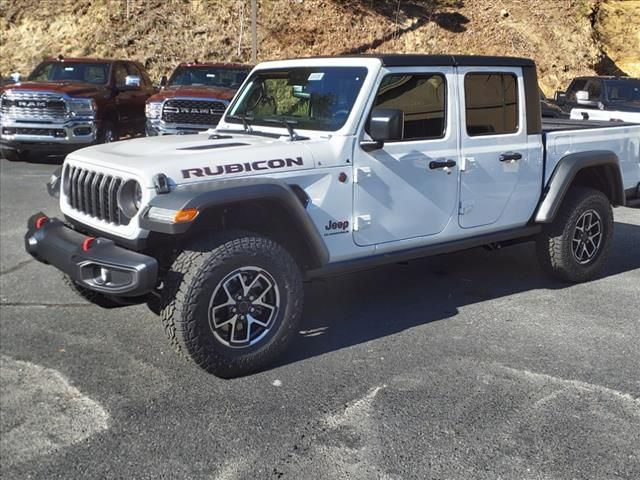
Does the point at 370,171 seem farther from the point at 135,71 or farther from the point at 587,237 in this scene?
the point at 135,71

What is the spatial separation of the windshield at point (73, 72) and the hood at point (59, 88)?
Result: 52cm

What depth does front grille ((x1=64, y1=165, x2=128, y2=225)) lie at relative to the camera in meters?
4.05

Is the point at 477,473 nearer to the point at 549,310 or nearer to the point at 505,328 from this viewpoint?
the point at 505,328

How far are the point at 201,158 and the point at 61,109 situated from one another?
9354 millimetres

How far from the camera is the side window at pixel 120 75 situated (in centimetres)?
1378

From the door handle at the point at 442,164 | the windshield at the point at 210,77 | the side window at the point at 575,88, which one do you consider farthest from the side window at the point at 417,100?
the side window at the point at 575,88

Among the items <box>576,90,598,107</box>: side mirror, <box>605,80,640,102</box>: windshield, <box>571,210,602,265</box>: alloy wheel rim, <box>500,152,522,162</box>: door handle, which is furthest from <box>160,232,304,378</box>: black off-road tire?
<box>605,80,640,102</box>: windshield

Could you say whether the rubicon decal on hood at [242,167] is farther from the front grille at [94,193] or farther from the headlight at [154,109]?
the headlight at [154,109]

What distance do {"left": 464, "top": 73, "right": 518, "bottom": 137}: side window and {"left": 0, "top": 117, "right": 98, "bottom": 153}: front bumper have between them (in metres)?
9.03

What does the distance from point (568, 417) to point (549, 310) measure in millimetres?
1790

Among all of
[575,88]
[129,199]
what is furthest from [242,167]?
[575,88]

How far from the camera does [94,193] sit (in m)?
4.24

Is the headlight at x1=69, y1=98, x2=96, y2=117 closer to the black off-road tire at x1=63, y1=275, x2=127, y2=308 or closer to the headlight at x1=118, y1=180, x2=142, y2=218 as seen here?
the black off-road tire at x1=63, y1=275, x2=127, y2=308

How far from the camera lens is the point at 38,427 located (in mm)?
3520
